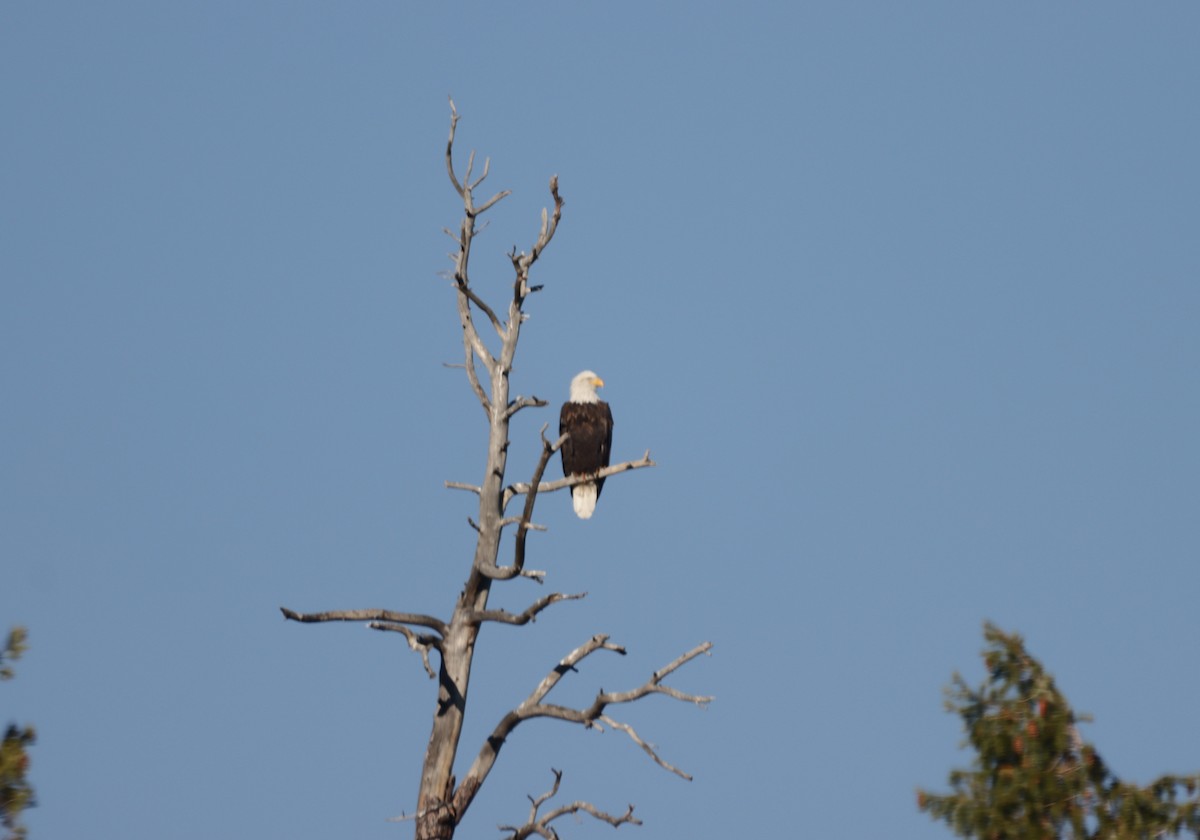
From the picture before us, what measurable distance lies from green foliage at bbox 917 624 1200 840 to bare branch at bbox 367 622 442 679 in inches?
165

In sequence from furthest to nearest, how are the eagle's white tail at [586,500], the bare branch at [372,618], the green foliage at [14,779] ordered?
the eagle's white tail at [586,500] < the bare branch at [372,618] < the green foliage at [14,779]

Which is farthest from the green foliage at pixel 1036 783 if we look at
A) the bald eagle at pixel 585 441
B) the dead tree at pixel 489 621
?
the bald eagle at pixel 585 441

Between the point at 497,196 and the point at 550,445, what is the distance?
2164mm

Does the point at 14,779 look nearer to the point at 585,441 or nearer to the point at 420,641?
the point at 420,641

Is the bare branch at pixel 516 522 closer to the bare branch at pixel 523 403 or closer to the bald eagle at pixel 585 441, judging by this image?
A: the bare branch at pixel 523 403

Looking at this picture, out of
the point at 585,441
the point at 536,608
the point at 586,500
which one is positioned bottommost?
the point at 536,608

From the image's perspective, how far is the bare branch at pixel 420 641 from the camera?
36.7 ft

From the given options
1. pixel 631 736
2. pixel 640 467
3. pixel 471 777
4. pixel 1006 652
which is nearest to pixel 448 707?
pixel 471 777

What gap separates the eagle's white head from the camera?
17.5 metres

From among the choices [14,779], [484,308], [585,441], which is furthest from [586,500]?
[14,779]

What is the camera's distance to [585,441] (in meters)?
17.1

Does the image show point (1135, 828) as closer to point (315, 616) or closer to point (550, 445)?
point (550, 445)

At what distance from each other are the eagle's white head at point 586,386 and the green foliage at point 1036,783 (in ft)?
31.9

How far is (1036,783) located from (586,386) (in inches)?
404
